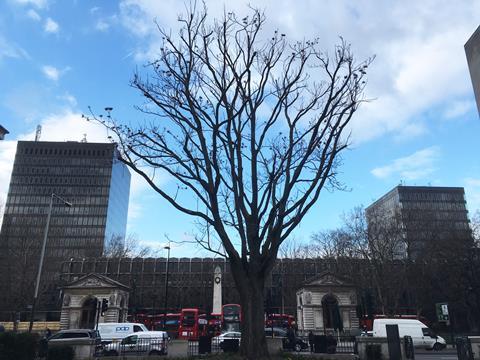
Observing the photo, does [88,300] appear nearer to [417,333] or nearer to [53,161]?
[417,333]

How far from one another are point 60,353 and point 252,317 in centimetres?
848

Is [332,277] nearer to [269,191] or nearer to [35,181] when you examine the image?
[269,191]

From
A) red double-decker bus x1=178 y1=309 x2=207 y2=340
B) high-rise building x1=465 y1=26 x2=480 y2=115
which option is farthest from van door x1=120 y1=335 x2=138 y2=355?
high-rise building x1=465 y1=26 x2=480 y2=115

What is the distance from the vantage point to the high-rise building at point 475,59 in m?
11.3

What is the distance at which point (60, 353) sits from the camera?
17156mm

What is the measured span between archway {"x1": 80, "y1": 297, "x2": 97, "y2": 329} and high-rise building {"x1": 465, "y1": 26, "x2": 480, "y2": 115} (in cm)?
4709

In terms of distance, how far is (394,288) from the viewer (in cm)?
5194

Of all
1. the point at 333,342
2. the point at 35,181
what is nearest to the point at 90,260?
the point at 35,181

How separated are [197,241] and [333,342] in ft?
34.1

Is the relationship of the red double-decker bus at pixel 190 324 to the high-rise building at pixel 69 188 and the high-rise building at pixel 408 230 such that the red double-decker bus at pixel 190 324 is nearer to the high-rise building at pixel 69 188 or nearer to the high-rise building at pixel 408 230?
the high-rise building at pixel 408 230

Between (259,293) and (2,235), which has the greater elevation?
(2,235)

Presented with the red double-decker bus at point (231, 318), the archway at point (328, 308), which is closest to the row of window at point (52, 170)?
the red double-decker bus at point (231, 318)

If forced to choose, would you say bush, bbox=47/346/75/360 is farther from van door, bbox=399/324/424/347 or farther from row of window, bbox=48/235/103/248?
row of window, bbox=48/235/103/248

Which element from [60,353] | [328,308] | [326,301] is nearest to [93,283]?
[326,301]
